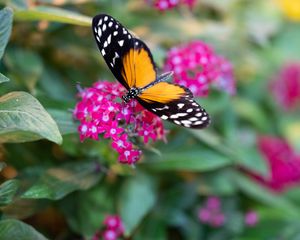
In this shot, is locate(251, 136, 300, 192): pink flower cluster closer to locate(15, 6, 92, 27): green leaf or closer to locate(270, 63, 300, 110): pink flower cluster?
locate(270, 63, 300, 110): pink flower cluster

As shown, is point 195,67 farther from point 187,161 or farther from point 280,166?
point 280,166

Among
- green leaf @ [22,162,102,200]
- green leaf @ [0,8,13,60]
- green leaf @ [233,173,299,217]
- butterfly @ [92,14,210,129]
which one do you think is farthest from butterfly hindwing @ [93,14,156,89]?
green leaf @ [233,173,299,217]

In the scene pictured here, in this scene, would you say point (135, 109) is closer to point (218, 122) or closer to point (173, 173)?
point (173, 173)

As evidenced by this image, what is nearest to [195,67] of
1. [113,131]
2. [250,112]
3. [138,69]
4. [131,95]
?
[138,69]

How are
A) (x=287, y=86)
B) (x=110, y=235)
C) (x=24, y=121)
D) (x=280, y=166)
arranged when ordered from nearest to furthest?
(x=24, y=121) < (x=110, y=235) < (x=280, y=166) < (x=287, y=86)

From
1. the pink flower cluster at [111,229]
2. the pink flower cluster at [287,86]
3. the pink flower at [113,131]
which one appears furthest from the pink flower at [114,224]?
the pink flower cluster at [287,86]
